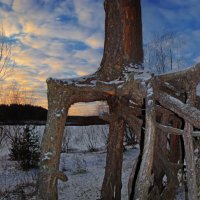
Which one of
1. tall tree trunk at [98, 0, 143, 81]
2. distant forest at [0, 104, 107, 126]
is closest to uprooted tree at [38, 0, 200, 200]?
tall tree trunk at [98, 0, 143, 81]

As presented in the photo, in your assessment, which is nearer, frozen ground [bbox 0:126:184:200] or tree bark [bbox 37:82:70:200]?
tree bark [bbox 37:82:70:200]

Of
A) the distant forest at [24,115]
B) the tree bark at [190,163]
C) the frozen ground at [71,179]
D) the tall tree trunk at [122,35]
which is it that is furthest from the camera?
the distant forest at [24,115]

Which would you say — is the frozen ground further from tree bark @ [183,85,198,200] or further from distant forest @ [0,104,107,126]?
distant forest @ [0,104,107,126]

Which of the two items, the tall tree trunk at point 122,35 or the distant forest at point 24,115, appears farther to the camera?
the distant forest at point 24,115

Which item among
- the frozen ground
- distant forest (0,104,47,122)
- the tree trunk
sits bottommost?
the frozen ground

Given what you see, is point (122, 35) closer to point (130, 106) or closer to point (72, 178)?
point (130, 106)

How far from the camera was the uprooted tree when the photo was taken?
5164 millimetres

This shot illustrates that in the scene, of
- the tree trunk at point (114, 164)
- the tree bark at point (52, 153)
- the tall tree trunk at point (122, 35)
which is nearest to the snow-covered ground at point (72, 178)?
the tree trunk at point (114, 164)

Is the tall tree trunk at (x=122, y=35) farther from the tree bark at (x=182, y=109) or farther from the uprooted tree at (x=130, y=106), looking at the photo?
the tree bark at (x=182, y=109)

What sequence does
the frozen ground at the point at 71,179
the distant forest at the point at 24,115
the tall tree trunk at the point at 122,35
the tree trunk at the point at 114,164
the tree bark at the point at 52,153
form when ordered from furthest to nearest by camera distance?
the distant forest at the point at 24,115
the frozen ground at the point at 71,179
the tree trunk at the point at 114,164
the tall tree trunk at the point at 122,35
the tree bark at the point at 52,153

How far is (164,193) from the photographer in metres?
6.84

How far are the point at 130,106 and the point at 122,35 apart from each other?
1.46 meters

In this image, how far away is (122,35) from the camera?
282 inches

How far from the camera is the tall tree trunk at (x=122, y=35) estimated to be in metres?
7.09
